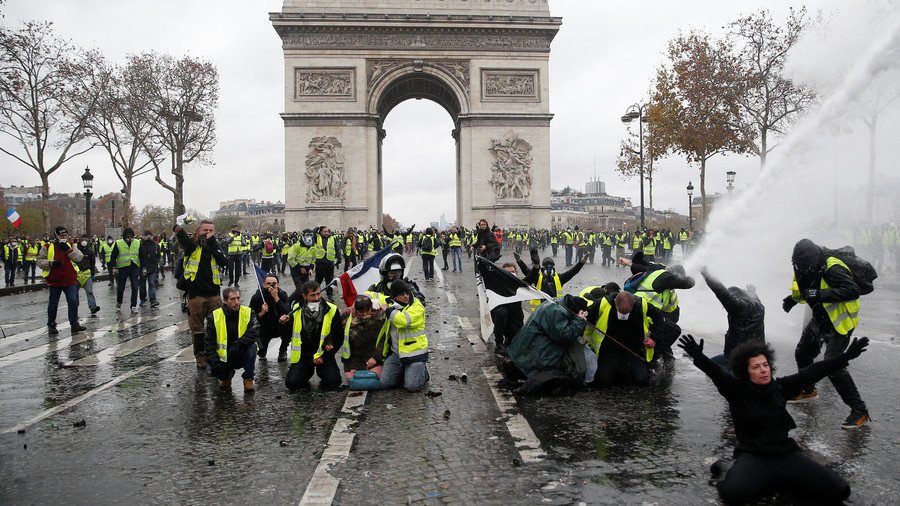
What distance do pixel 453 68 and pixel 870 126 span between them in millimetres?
32658

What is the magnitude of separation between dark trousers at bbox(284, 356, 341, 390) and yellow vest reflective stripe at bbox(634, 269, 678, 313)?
346cm

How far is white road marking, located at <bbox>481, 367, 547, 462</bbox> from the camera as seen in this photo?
5016 millimetres

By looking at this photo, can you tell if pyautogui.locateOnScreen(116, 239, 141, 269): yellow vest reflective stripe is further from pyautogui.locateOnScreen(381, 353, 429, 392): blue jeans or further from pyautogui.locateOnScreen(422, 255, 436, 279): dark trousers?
pyautogui.locateOnScreen(381, 353, 429, 392): blue jeans

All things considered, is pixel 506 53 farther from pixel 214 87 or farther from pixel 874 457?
pixel 874 457

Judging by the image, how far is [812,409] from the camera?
20.0 feet

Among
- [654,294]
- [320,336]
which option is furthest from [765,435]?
[320,336]

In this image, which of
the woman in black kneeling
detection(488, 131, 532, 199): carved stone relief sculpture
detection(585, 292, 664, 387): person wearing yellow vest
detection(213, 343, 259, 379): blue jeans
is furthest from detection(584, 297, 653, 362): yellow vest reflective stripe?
detection(488, 131, 532, 199): carved stone relief sculpture

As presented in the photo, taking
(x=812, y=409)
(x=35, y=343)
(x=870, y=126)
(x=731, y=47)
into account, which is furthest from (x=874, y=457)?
(x=731, y=47)

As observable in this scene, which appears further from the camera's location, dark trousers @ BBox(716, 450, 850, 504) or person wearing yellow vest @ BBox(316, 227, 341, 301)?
person wearing yellow vest @ BBox(316, 227, 341, 301)

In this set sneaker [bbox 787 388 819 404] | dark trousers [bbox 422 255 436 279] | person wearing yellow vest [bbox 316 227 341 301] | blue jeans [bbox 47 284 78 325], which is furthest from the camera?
dark trousers [bbox 422 255 436 279]

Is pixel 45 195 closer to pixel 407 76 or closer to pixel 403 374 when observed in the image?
pixel 407 76

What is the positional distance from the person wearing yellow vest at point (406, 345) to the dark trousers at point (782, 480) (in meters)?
3.50

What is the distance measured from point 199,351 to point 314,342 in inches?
71.3

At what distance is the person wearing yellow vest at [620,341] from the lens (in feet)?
23.2
